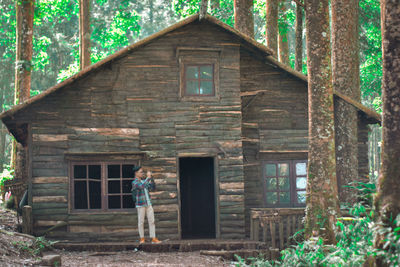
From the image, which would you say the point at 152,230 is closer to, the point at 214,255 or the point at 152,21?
the point at 214,255

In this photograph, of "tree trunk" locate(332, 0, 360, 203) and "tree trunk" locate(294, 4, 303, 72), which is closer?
"tree trunk" locate(332, 0, 360, 203)

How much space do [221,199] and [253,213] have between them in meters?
1.39

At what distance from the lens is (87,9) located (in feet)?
82.3

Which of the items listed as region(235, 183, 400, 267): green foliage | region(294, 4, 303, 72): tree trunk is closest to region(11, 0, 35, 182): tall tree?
region(294, 4, 303, 72): tree trunk

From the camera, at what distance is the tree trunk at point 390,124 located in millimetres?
7168

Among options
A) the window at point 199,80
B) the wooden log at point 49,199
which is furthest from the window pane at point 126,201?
the window at point 199,80

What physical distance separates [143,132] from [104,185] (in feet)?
5.91

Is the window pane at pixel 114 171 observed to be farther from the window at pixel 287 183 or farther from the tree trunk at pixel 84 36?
the tree trunk at pixel 84 36

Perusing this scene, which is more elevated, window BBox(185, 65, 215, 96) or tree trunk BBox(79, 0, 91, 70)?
tree trunk BBox(79, 0, 91, 70)

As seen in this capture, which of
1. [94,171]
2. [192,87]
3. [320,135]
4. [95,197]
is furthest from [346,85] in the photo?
[95,197]

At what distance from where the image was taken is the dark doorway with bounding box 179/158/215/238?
19.4 metres

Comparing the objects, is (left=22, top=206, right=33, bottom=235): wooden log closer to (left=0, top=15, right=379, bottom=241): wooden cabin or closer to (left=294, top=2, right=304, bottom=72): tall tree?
(left=0, top=15, right=379, bottom=241): wooden cabin

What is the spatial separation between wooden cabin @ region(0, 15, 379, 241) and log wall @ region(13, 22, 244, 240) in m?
0.03

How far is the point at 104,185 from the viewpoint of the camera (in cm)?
1473
